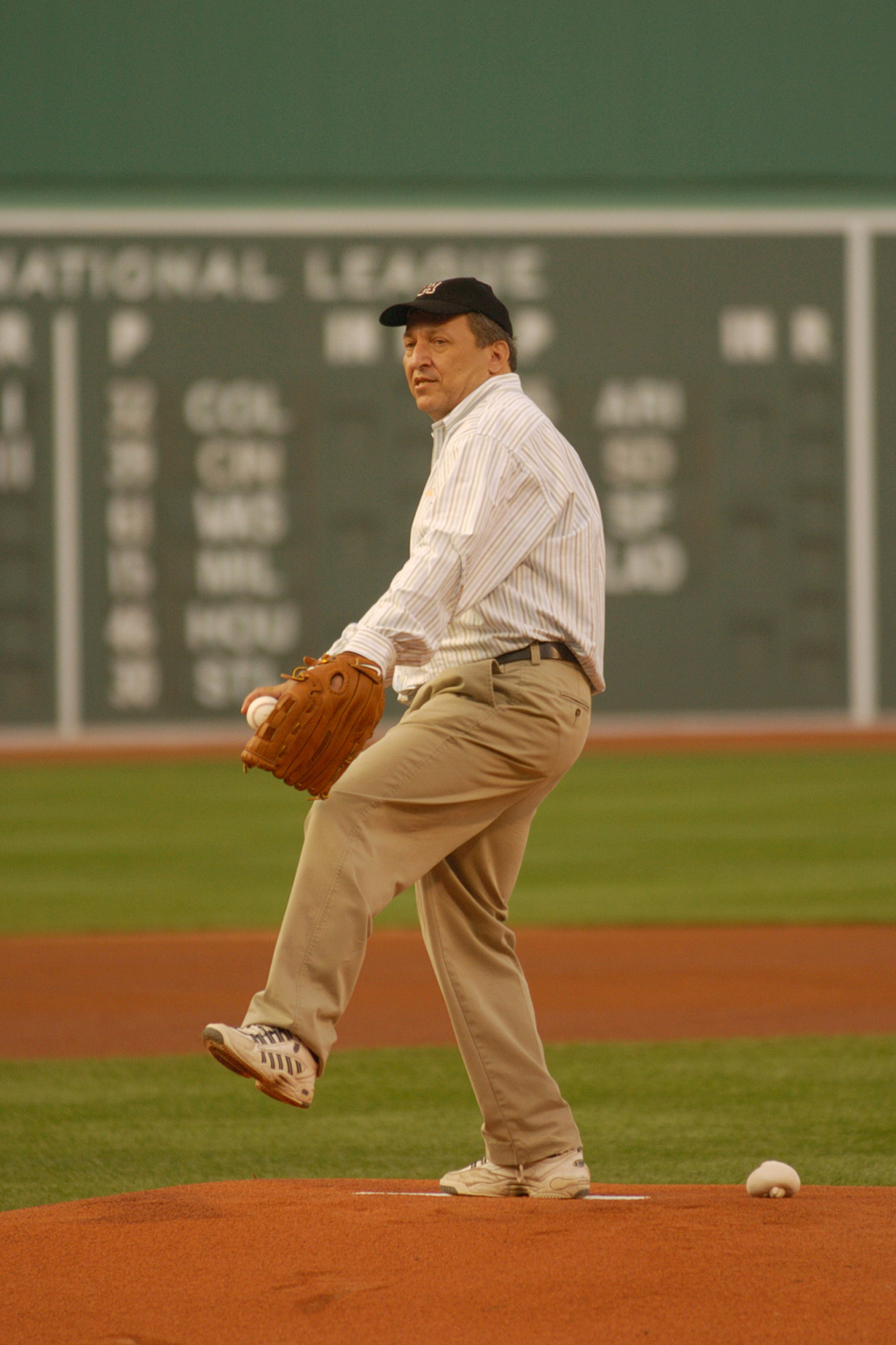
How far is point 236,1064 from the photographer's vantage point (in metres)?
3.06

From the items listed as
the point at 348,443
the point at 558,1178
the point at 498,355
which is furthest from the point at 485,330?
the point at 348,443

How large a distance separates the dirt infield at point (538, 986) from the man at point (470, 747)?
87.7 inches

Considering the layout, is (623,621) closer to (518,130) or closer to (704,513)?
(704,513)

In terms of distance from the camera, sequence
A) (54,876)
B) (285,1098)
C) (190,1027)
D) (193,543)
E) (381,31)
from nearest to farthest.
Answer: (285,1098) → (190,1027) → (54,876) → (193,543) → (381,31)

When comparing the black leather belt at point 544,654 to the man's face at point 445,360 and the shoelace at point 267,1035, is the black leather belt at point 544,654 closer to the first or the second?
the man's face at point 445,360

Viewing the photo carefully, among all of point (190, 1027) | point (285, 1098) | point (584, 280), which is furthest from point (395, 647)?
point (584, 280)

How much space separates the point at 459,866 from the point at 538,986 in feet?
10.4

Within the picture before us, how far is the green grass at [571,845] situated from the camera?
333 inches

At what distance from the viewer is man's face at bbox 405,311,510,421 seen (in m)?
3.50

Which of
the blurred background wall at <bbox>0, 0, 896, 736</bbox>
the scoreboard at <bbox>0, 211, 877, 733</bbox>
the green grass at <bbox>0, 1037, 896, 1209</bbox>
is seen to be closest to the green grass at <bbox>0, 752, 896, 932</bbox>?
the scoreboard at <bbox>0, 211, 877, 733</bbox>

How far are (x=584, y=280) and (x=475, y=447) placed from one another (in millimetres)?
12207

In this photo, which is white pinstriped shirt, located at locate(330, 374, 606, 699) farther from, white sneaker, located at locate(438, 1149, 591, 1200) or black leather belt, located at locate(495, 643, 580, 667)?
white sneaker, located at locate(438, 1149, 591, 1200)

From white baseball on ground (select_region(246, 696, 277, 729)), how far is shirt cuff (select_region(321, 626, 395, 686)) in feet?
0.44

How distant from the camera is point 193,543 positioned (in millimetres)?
14344
